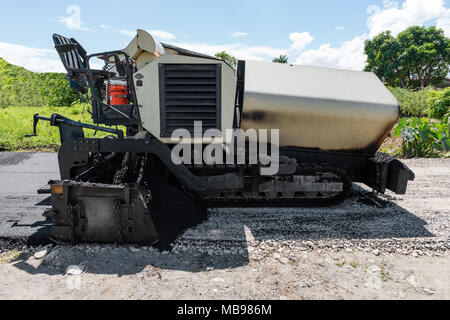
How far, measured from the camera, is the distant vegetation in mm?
22953

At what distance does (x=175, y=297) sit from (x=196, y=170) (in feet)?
7.46

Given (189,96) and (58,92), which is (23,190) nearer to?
(189,96)

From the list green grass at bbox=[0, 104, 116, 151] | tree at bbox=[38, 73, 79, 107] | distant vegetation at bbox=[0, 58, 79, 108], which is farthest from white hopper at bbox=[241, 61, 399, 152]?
tree at bbox=[38, 73, 79, 107]

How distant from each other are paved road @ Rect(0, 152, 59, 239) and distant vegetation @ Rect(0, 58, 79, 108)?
14.9 meters

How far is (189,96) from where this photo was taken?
13.7 feet

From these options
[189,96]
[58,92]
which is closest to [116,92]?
[189,96]

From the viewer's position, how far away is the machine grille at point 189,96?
4137 millimetres

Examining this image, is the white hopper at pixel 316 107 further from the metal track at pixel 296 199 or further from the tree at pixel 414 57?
the tree at pixel 414 57

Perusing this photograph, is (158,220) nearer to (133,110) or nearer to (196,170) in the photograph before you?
(196,170)

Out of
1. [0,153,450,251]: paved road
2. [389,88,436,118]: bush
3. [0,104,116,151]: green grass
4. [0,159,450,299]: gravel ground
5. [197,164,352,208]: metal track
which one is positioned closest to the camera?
[0,159,450,299]: gravel ground

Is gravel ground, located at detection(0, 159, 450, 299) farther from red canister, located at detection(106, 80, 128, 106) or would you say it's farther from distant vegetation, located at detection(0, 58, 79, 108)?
distant vegetation, located at detection(0, 58, 79, 108)

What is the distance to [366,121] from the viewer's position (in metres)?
4.64

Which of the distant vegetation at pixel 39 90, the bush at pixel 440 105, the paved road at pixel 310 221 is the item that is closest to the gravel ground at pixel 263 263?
the paved road at pixel 310 221

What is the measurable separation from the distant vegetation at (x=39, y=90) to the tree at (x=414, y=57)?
3100 cm
